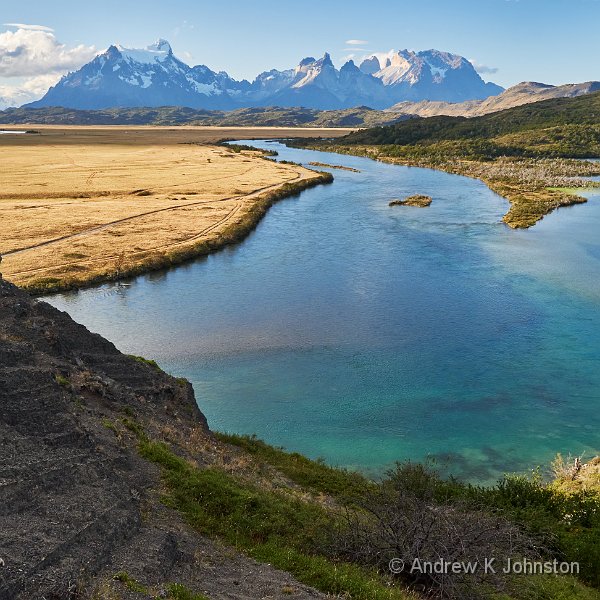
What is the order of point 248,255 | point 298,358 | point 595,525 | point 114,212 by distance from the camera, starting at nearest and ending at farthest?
point 595,525 → point 298,358 → point 248,255 → point 114,212

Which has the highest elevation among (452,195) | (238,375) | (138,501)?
(452,195)

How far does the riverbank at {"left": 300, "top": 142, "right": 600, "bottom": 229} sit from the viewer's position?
107m

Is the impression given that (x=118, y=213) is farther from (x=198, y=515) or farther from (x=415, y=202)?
(x=198, y=515)

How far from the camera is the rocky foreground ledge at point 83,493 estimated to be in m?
14.0

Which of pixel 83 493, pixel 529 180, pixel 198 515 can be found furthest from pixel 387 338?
pixel 529 180

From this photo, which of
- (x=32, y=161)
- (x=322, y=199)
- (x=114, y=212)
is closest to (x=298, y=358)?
(x=114, y=212)

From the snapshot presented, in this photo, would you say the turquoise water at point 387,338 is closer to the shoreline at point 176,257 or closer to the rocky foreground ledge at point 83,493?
the shoreline at point 176,257

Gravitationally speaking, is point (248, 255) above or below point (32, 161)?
below

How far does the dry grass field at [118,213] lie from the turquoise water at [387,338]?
4.57 meters

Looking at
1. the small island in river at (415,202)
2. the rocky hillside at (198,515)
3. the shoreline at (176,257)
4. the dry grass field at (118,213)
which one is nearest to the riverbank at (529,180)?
the small island in river at (415,202)

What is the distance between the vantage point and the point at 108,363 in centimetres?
3094

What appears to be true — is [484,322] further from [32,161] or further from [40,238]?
[32,161]

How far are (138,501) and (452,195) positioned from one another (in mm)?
120596

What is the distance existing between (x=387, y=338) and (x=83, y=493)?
35066mm
